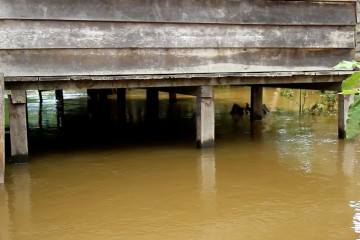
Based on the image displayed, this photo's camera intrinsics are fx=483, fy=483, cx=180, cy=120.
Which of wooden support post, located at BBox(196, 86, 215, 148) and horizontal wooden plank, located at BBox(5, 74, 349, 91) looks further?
wooden support post, located at BBox(196, 86, 215, 148)

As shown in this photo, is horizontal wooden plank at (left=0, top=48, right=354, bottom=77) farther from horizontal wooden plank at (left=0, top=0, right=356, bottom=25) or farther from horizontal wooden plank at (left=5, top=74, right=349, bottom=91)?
horizontal wooden plank at (left=0, top=0, right=356, bottom=25)

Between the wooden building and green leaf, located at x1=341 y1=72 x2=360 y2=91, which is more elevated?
the wooden building

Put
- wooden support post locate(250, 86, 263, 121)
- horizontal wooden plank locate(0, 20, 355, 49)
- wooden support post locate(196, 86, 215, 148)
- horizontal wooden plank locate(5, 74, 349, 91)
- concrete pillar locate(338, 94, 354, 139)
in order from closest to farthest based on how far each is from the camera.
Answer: horizontal wooden plank locate(0, 20, 355, 49), horizontal wooden plank locate(5, 74, 349, 91), wooden support post locate(196, 86, 215, 148), concrete pillar locate(338, 94, 354, 139), wooden support post locate(250, 86, 263, 121)

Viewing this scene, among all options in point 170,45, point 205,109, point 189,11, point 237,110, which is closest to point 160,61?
point 170,45

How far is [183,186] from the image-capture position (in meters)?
5.42

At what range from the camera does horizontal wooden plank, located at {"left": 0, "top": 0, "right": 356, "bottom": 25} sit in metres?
6.34

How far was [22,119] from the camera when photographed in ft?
21.0

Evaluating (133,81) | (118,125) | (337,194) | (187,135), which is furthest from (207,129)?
(118,125)

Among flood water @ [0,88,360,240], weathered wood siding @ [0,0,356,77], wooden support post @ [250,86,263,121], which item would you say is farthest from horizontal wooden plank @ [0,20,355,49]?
wooden support post @ [250,86,263,121]

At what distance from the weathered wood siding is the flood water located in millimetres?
1311

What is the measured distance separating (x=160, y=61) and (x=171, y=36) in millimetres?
391

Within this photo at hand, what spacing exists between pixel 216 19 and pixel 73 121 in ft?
18.0

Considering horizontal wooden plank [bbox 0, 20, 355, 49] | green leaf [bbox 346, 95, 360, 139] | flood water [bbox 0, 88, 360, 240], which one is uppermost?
horizontal wooden plank [bbox 0, 20, 355, 49]

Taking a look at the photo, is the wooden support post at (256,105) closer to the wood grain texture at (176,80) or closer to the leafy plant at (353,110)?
the wood grain texture at (176,80)
